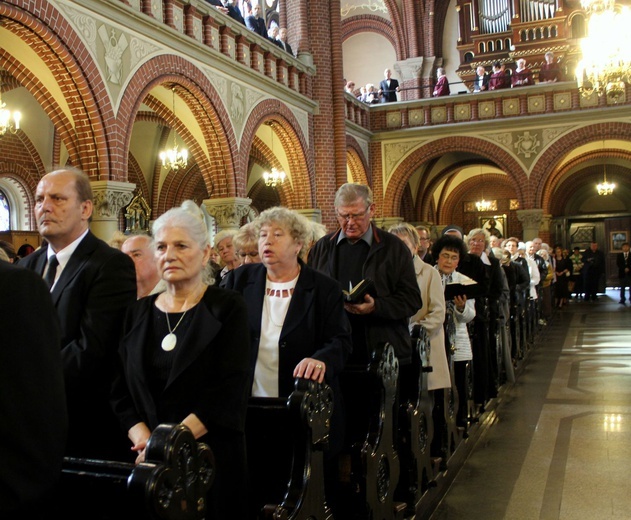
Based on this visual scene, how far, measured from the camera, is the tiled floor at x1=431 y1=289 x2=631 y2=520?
4.50m

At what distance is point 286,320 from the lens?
124 inches

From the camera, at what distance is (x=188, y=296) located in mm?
2613

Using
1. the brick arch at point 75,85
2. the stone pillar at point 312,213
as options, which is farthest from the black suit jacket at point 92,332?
the stone pillar at point 312,213

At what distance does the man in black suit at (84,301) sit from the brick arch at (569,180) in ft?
68.7

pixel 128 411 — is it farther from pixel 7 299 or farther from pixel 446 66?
pixel 446 66

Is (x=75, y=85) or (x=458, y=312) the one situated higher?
(x=75, y=85)

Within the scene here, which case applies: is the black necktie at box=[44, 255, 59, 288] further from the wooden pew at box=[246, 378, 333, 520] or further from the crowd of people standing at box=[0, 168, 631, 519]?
the wooden pew at box=[246, 378, 333, 520]

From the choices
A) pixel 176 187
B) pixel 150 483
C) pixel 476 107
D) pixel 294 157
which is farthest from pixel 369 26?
pixel 150 483

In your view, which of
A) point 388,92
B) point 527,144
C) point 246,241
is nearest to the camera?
point 246,241

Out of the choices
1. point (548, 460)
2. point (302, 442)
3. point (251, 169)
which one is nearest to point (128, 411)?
point (302, 442)

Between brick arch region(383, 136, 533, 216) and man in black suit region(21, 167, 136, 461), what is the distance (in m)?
17.4

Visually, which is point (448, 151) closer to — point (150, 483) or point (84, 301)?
point (84, 301)

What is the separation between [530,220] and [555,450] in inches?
554

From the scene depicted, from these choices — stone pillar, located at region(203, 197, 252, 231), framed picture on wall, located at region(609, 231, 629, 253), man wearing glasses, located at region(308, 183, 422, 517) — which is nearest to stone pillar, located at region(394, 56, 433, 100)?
framed picture on wall, located at region(609, 231, 629, 253)
